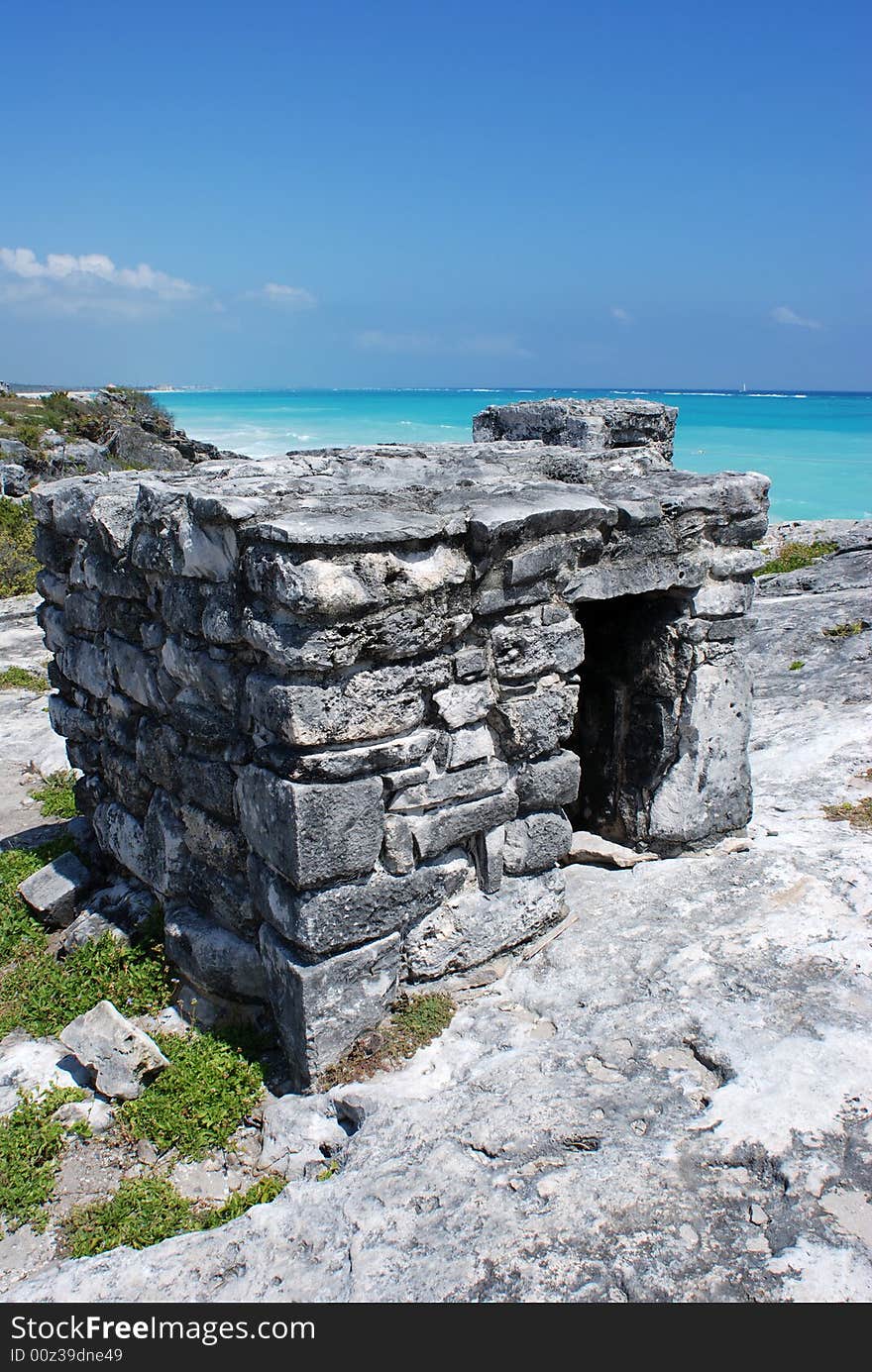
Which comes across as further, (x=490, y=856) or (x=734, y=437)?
(x=734, y=437)

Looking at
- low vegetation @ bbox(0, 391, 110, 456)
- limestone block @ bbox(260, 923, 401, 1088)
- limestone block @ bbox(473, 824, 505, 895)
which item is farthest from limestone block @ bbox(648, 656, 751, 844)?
low vegetation @ bbox(0, 391, 110, 456)

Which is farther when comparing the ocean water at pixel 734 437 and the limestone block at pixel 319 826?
the ocean water at pixel 734 437

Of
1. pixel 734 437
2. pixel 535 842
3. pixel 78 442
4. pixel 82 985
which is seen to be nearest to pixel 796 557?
pixel 535 842

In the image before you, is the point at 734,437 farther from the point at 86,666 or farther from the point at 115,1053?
the point at 115,1053


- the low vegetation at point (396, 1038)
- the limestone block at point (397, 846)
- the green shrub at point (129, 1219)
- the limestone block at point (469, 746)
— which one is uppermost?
the limestone block at point (469, 746)

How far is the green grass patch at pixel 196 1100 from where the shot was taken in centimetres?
350

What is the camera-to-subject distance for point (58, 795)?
6871mm

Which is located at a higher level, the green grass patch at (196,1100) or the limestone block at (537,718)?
the limestone block at (537,718)

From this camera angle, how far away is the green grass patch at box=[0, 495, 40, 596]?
13.1 m

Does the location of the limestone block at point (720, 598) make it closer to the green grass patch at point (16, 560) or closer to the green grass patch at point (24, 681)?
the green grass patch at point (24, 681)

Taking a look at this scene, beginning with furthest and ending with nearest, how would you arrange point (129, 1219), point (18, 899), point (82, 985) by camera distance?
1. point (18, 899)
2. point (82, 985)
3. point (129, 1219)

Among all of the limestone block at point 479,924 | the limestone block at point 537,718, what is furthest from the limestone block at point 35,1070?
the limestone block at point 537,718

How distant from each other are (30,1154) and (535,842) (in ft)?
7.29

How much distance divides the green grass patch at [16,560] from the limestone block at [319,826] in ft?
32.7
